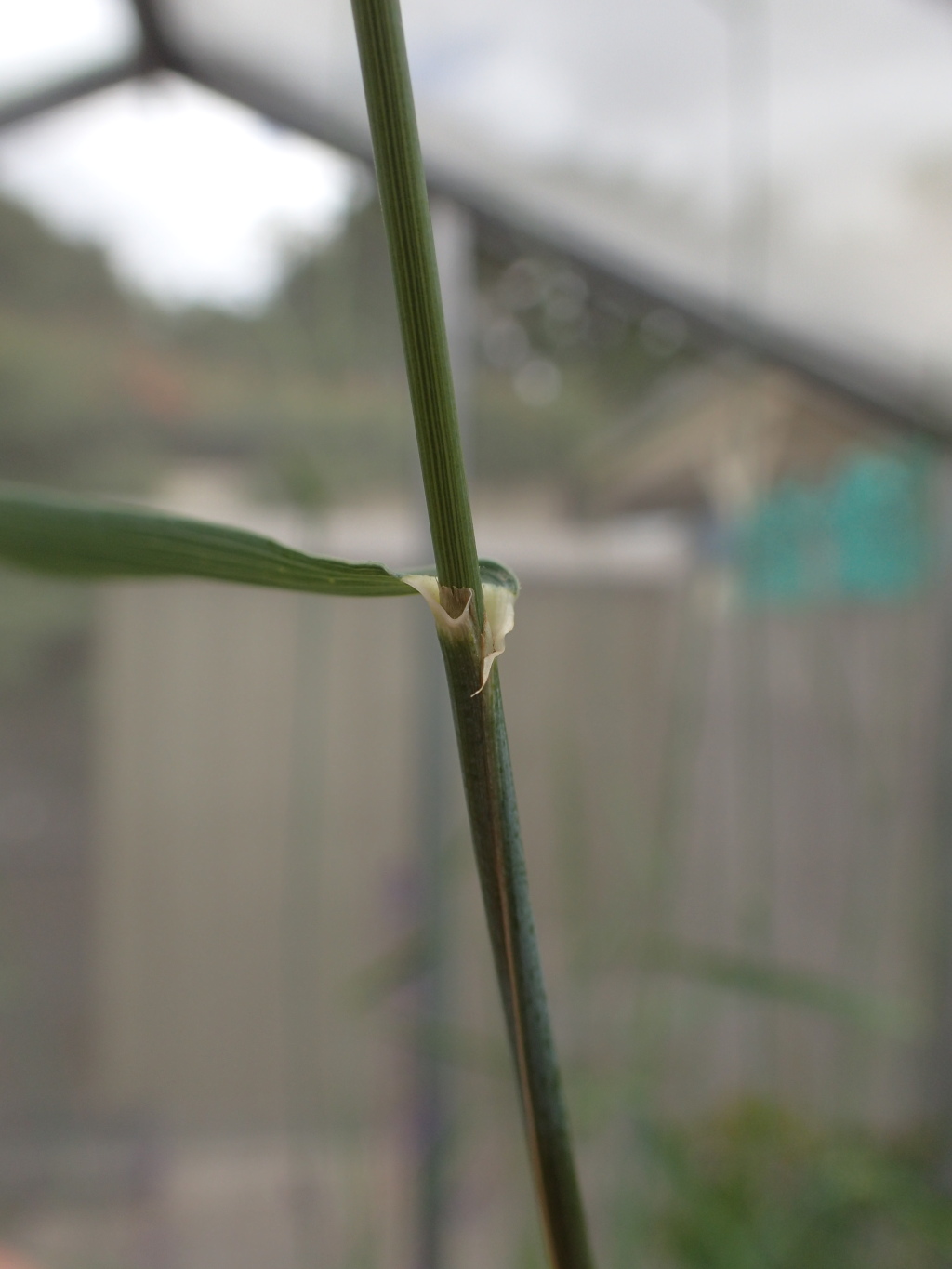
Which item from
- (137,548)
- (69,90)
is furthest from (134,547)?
(69,90)

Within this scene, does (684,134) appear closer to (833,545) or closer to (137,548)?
(833,545)

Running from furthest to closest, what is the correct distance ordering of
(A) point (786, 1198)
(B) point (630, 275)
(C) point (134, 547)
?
(B) point (630, 275) < (A) point (786, 1198) < (C) point (134, 547)

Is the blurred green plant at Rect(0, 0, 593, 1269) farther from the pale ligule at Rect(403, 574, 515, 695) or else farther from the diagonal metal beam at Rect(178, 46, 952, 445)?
the diagonal metal beam at Rect(178, 46, 952, 445)

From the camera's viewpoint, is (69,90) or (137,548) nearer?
(137,548)

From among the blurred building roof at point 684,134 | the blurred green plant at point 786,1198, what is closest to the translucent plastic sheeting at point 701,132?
the blurred building roof at point 684,134

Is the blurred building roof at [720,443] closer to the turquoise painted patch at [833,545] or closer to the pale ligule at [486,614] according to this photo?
the turquoise painted patch at [833,545]

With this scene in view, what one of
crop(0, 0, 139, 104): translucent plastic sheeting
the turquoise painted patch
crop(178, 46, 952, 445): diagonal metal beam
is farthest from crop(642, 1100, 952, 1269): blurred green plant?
crop(0, 0, 139, 104): translucent plastic sheeting

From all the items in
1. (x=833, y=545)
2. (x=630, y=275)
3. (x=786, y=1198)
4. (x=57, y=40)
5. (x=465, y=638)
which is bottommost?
(x=786, y=1198)
